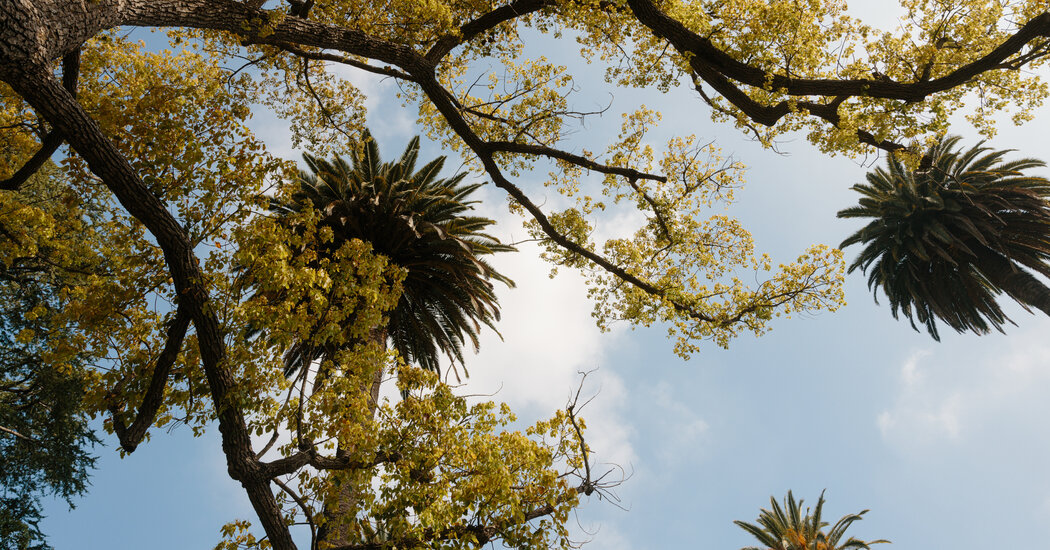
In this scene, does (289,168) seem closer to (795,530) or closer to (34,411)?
(34,411)

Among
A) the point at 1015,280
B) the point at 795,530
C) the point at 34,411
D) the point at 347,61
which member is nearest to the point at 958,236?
the point at 1015,280

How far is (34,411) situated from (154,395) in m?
10.2

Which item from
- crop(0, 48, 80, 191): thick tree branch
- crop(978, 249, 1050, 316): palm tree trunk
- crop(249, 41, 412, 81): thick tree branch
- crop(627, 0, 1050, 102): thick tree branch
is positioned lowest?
crop(0, 48, 80, 191): thick tree branch

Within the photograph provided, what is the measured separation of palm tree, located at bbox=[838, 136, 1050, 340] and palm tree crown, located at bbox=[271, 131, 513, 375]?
1489 cm

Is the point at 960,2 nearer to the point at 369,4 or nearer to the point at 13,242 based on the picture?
the point at 369,4

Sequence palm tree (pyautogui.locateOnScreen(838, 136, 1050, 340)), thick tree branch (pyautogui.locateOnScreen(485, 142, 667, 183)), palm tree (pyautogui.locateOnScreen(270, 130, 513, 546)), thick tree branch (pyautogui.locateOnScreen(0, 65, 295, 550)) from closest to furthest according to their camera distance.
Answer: thick tree branch (pyautogui.locateOnScreen(0, 65, 295, 550)) → thick tree branch (pyautogui.locateOnScreen(485, 142, 667, 183)) → palm tree (pyautogui.locateOnScreen(270, 130, 513, 546)) → palm tree (pyautogui.locateOnScreen(838, 136, 1050, 340))

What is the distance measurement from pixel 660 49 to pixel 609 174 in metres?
2.07

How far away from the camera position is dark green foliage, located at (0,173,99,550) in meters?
11.9

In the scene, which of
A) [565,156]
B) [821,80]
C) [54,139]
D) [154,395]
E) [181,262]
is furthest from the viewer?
[565,156]

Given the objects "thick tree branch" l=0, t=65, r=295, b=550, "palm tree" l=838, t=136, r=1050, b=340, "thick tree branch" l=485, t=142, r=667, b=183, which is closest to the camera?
"thick tree branch" l=0, t=65, r=295, b=550

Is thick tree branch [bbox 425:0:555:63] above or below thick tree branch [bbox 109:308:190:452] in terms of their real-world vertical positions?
above

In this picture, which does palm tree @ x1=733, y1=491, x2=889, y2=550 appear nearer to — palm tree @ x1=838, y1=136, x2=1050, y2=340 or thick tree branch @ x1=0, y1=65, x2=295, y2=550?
palm tree @ x1=838, y1=136, x2=1050, y2=340

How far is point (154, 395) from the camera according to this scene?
551cm

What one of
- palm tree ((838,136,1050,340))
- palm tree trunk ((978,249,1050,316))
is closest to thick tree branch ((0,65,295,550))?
palm tree ((838,136,1050,340))
